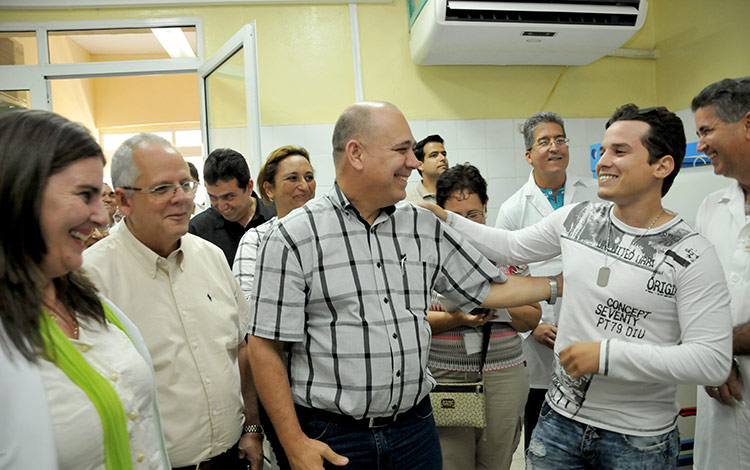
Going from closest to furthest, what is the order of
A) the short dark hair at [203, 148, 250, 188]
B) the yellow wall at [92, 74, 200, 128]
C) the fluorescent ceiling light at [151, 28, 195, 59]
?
the short dark hair at [203, 148, 250, 188] → the fluorescent ceiling light at [151, 28, 195, 59] → the yellow wall at [92, 74, 200, 128]

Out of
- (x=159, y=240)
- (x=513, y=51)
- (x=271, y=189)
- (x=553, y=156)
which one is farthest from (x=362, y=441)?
(x=513, y=51)

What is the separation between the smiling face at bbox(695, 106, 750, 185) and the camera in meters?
1.74

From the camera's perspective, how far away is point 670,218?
147cm

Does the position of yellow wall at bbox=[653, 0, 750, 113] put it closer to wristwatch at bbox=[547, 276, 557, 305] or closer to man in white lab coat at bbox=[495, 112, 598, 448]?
man in white lab coat at bbox=[495, 112, 598, 448]

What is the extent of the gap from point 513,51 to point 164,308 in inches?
135

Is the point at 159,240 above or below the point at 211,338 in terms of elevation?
above

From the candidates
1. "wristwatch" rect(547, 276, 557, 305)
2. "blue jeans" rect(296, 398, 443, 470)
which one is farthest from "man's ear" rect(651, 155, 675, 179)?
"blue jeans" rect(296, 398, 443, 470)

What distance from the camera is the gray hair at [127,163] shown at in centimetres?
152

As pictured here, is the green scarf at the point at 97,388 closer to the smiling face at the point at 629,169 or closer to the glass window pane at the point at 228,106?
the smiling face at the point at 629,169

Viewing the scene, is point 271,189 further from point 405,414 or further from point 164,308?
point 405,414

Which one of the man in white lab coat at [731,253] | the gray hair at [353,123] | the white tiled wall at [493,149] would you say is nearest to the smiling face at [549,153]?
the man in white lab coat at [731,253]

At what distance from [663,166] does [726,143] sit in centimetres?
46

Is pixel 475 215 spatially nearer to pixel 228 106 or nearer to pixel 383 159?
pixel 383 159

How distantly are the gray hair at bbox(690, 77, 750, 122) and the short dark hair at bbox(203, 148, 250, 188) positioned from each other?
1954 millimetres
